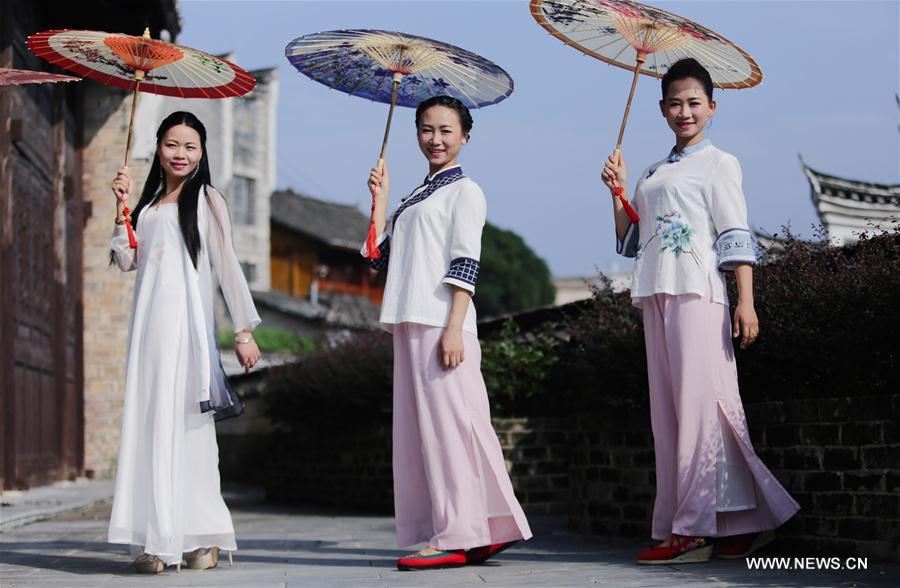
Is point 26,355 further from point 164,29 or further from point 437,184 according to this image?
point 437,184

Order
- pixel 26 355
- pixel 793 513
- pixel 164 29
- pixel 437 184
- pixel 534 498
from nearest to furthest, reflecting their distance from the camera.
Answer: pixel 793 513
pixel 437 184
pixel 534 498
pixel 26 355
pixel 164 29

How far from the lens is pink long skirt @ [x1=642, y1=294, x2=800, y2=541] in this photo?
4867mm

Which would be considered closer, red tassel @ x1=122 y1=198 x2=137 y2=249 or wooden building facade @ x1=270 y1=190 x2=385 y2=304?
red tassel @ x1=122 y1=198 x2=137 y2=249

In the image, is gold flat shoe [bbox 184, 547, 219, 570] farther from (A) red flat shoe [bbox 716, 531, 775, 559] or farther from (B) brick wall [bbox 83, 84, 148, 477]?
(B) brick wall [bbox 83, 84, 148, 477]

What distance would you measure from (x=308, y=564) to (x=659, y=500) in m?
1.58

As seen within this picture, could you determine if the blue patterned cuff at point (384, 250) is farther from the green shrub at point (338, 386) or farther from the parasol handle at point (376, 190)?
the green shrub at point (338, 386)

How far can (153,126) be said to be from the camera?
14516 mm

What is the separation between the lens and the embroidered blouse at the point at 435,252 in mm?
5066

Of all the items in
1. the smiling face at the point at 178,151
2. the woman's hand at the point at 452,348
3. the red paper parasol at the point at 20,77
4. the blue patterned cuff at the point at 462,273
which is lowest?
the woman's hand at the point at 452,348

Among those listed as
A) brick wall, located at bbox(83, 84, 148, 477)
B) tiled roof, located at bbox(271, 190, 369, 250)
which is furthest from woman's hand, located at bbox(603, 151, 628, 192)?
tiled roof, located at bbox(271, 190, 369, 250)

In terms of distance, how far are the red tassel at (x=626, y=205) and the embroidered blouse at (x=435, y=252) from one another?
0.57 meters

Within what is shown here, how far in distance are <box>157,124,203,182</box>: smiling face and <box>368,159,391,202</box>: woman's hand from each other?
0.77m

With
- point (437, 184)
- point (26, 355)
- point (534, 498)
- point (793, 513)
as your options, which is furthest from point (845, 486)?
point (26, 355)

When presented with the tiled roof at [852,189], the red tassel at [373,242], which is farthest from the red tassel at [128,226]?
the tiled roof at [852,189]
